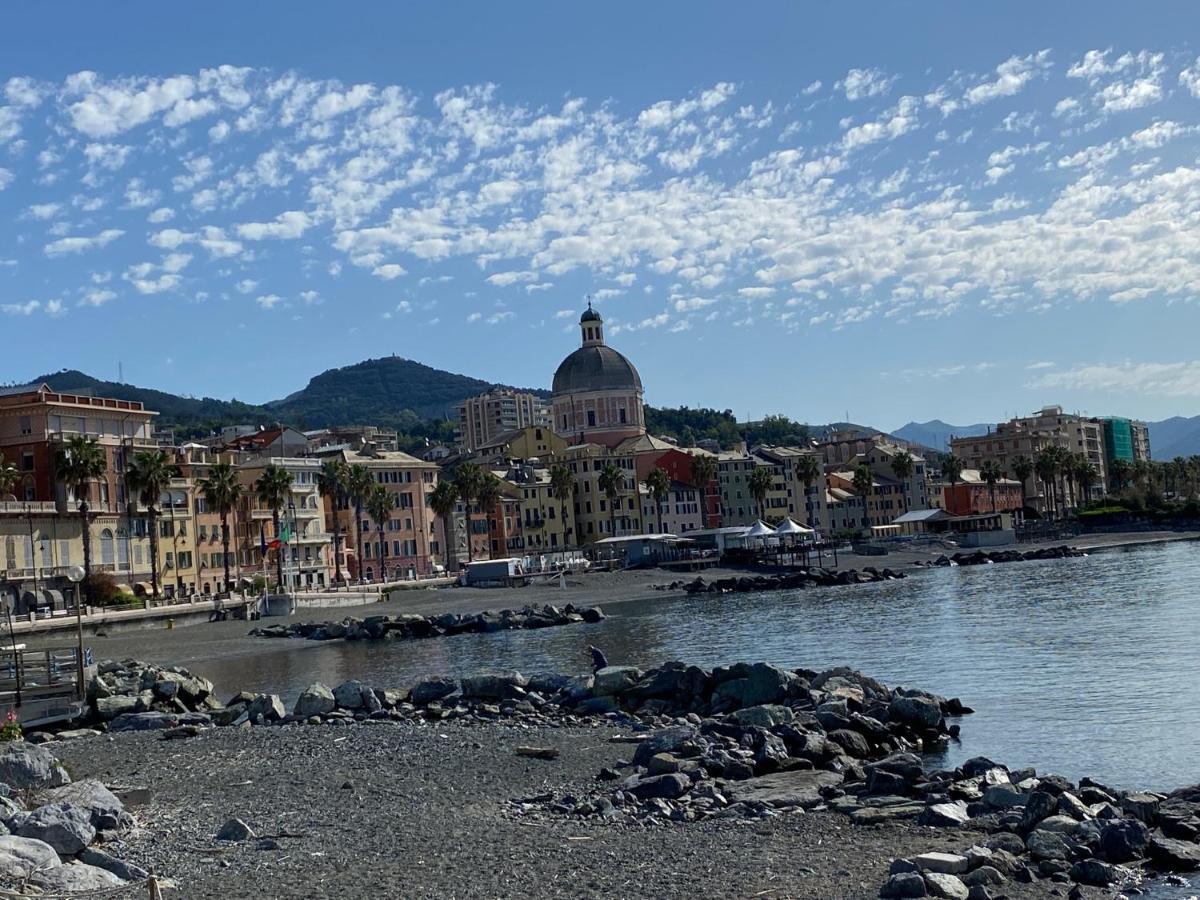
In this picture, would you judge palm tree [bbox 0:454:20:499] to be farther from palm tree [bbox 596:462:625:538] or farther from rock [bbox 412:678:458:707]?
palm tree [bbox 596:462:625:538]

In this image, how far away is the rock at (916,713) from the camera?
1109 inches

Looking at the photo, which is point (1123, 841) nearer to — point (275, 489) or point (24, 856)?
point (24, 856)

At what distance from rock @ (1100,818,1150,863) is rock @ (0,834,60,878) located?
12956 mm

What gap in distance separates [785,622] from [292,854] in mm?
47840

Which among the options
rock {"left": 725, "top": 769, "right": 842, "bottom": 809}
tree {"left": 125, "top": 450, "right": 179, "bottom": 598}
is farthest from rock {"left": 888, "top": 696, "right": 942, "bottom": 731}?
tree {"left": 125, "top": 450, "right": 179, "bottom": 598}

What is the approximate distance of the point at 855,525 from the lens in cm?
16612

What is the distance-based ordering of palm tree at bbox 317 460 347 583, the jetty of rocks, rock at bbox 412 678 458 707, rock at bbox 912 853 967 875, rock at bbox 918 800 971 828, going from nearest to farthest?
rock at bbox 912 853 967 875 → rock at bbox 918 800 971 828 → rock at bbox 412 678 458 707 → the jetty of rocks → palm tree at bbox 317 460 347 583

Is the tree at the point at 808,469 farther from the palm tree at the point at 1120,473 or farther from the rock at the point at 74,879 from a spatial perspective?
the rock at the point at 74,879

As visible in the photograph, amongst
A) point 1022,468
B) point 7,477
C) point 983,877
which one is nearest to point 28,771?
point 983,877

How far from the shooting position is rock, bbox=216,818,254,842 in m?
18.7

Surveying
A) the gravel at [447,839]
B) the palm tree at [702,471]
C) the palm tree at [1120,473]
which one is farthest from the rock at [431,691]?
the palm tree at [1120,473]

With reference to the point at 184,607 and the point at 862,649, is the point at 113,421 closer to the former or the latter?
the point at 184,607

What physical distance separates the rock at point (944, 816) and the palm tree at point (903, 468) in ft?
481

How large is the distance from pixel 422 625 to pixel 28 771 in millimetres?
48385
